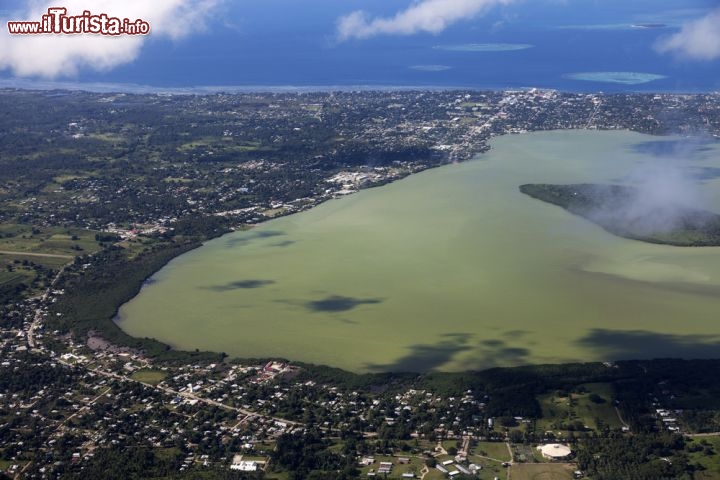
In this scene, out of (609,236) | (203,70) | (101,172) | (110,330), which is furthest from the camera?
(203,70)

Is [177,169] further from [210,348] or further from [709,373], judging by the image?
[709,373]

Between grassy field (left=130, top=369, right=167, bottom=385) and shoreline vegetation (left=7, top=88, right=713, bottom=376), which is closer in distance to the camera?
grassy field (left=130, top=369, right=167, bottom=385)

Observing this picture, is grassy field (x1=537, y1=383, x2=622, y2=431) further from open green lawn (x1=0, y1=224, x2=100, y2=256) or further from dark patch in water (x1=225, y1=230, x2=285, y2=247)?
open green lawn (x1=0, y1=224, x2=100, y2=256)

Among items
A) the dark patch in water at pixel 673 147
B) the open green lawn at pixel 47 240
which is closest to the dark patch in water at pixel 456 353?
the open green lawn at pixel 47 240

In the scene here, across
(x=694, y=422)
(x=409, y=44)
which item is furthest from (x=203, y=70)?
(x=694, y=422)

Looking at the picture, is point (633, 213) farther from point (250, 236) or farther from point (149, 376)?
point (149, 376)

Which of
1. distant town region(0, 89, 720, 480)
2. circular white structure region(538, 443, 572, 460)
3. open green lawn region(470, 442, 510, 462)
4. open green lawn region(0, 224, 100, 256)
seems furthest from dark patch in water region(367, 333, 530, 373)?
open green lawn region(0, 224, 100, 256)
